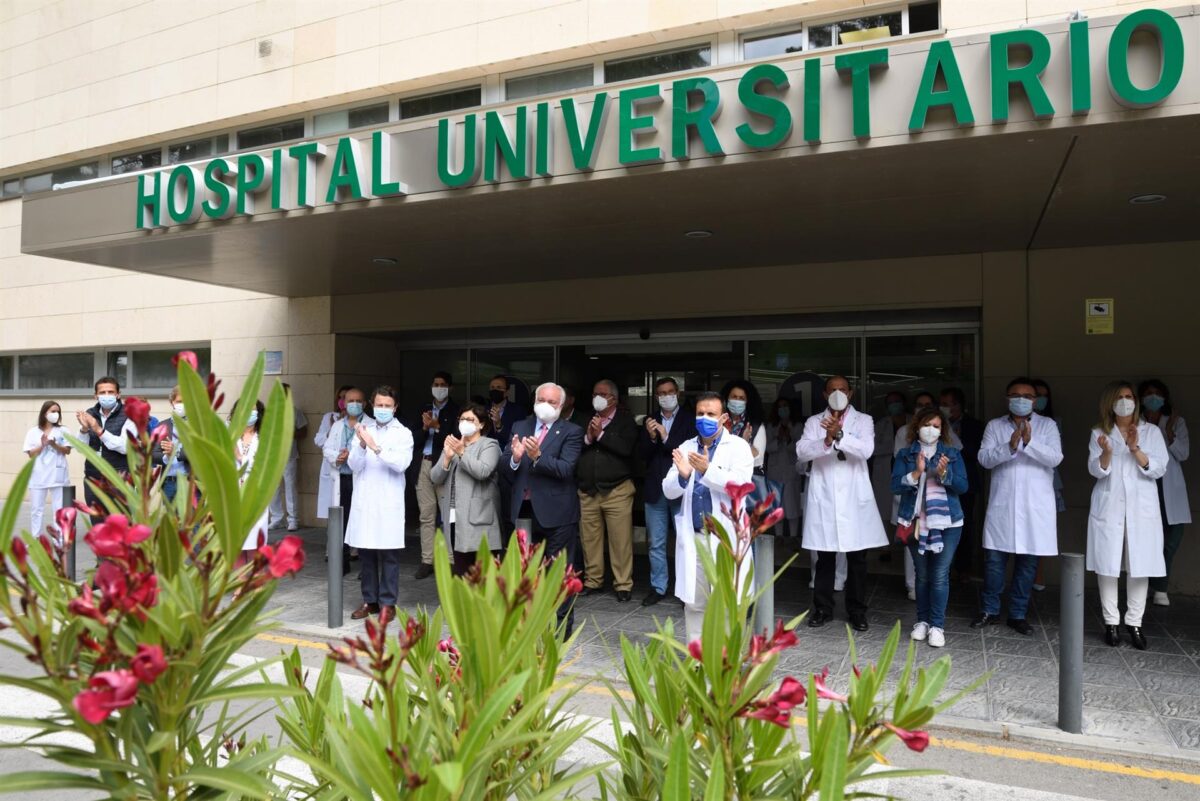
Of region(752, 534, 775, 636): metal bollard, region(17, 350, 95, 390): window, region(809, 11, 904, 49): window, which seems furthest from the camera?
region(17, 350, 95, 390): window

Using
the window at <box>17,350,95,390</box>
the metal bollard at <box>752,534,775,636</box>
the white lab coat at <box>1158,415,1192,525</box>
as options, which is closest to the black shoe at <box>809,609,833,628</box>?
the metal bollard at <box>752,534,775,636</box>

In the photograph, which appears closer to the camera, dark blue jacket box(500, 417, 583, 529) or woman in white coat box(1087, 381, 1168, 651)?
woman in white coat box(1087, 381, 1168, 651)

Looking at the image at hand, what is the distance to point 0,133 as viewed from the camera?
15156mm

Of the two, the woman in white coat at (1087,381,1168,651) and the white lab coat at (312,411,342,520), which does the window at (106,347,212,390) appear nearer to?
the white lab coat at (312,411,342,520)

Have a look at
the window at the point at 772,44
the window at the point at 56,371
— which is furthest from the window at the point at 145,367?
the window at the point at 772,44

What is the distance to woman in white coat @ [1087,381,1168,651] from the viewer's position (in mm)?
6176

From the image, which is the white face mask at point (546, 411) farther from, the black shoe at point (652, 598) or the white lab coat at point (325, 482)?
the white lab coat at point (325, 482)

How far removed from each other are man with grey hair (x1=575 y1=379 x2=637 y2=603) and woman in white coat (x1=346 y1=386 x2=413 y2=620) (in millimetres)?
1800

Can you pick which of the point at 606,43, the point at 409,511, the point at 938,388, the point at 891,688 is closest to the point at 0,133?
the point at 409,511

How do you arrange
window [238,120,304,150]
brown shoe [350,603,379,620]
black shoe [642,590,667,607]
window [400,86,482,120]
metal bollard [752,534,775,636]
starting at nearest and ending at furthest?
metal bollard [752,534,775,636] < brown shoe [350,603,379,620] < black shoe [642,590,667,607] < window [400,86,482,120] < window [238,120,304,150]

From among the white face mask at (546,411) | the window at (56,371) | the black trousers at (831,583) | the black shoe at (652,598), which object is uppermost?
the window at (56,371)

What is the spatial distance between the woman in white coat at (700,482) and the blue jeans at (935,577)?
1.76 m

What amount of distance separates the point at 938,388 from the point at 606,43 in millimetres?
5546

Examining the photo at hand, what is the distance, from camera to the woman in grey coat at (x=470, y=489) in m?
6.90
